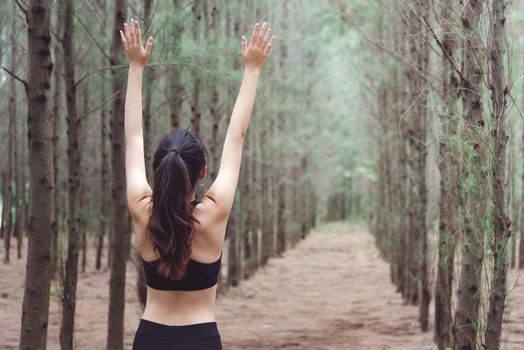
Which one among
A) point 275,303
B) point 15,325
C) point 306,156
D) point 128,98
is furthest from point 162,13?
point 306,156

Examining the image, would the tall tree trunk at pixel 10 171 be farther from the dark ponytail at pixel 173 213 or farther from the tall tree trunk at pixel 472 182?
the dark ponytail at pixel 173 213

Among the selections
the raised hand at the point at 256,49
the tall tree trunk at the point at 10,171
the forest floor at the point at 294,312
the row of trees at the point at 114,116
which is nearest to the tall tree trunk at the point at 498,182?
the forest floor at the point at 294,312

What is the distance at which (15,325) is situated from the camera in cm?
972

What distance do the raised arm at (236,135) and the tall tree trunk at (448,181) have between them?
3.12 meters

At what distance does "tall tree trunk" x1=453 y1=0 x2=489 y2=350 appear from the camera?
15.5 ft

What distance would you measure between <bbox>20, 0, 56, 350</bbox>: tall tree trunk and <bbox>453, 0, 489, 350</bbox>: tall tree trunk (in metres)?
2.82

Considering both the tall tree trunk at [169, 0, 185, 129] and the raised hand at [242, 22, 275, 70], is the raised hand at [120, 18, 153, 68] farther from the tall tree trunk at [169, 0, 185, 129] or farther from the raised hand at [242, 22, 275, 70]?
the tall tree trunk at [169, 0, 185, 129]

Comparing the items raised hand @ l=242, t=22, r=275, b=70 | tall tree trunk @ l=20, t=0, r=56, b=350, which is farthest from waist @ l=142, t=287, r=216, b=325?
tall tree trunk @ l=20, t=0, r=56, b=350

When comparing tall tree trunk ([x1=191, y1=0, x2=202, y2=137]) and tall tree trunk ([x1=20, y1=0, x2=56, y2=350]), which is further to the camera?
tall tree trunk ([x1=191, y1=0, x2=202, y2=137])

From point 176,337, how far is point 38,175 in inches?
105

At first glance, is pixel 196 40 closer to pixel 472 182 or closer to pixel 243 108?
pixel 472 182

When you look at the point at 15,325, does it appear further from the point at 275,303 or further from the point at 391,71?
the point at 391,71

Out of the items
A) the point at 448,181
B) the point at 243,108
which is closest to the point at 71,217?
the point at 448,181

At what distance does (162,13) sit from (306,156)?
872 inches
